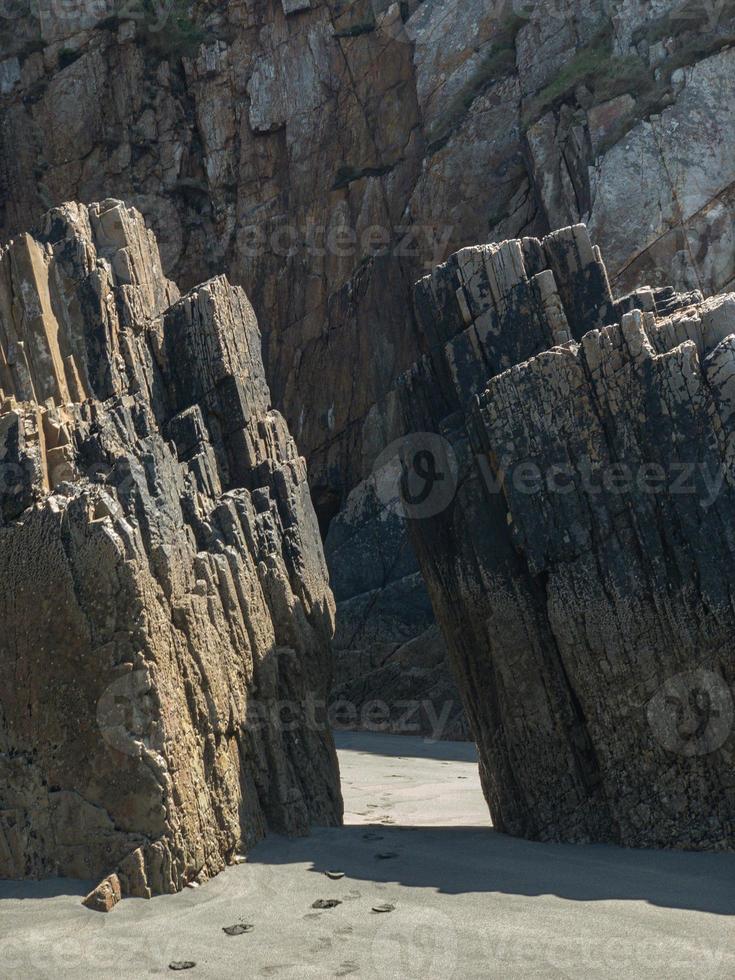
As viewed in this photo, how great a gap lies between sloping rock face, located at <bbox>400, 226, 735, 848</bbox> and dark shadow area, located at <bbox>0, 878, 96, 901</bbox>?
2.98 meters

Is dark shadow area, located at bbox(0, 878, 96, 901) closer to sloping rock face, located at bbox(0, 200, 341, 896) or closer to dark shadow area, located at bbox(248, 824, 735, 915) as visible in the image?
sloping rock face, located at bbox(0, 200, 341, 896)

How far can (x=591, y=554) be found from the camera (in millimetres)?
7879

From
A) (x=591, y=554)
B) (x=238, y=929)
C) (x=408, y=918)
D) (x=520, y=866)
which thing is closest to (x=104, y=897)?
(x=238, y=929)

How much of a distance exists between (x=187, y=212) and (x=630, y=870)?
781 inches

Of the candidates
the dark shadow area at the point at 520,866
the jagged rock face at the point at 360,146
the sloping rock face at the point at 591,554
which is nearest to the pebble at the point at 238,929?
the dark shadow area at the point at 520,866

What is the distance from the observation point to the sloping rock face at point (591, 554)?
7527 millimetres

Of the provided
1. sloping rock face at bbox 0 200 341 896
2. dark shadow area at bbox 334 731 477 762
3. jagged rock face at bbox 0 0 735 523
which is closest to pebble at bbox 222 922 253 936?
sloping rock face at bbox 0 200 341 896

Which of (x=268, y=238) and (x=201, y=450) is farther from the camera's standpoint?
(x=268, y=238)

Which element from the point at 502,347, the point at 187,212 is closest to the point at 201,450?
the point at 502,347

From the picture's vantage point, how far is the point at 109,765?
22.9 ft

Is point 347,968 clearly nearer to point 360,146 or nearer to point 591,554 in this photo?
point 591,554

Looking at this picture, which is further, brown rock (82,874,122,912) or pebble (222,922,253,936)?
brown rock (82,874,122,912)

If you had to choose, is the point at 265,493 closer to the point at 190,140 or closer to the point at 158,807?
the point at 158,807

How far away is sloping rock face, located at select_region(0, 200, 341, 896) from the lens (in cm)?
703
